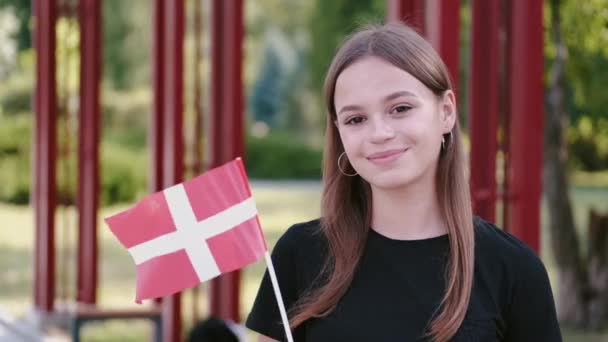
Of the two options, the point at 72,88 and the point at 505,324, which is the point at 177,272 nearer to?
the point at 505,324

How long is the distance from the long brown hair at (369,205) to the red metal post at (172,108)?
475 cm

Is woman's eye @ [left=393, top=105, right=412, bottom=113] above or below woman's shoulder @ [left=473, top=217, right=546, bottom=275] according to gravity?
above

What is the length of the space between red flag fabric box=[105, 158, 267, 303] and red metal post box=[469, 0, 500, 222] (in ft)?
8.24

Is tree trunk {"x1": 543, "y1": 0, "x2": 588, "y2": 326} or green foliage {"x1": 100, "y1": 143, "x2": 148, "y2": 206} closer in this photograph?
tree trunk {"x1": 543, "y1": 0, "x2": 588, "y2": 326}

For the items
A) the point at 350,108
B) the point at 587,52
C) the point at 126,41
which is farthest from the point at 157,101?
the point at 126,41

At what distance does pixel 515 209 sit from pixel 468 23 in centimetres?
85

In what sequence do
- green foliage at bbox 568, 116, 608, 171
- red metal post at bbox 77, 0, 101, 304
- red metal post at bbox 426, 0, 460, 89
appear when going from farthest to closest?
green foliage at bbox 568, 116, 608, 171 < red metal post at bbox 77, 0, 101, 304 < red metal post at bbox 426, 0, 460, 89

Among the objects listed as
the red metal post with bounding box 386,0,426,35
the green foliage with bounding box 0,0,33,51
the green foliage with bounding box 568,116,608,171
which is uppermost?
the green foliage with bounding box 0,0,33,51

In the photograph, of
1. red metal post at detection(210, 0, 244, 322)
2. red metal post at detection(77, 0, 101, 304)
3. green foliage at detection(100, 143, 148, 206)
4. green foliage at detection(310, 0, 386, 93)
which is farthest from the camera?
green foliage at detection(310, 0, 386, 93)

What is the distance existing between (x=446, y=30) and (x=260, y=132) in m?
35.0

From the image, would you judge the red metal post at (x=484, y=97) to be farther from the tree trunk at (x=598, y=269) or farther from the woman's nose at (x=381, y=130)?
the tree trunk at (x=598, y=269)

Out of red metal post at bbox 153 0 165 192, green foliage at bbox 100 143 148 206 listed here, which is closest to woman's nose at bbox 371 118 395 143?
red metal post at bbox 153 0 165 192

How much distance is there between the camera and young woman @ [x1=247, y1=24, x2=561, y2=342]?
6.40 feet

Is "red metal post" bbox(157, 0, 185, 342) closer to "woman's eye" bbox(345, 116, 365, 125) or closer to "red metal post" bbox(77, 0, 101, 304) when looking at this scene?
"red metal post" bbox(77, 0, 101, 304)
